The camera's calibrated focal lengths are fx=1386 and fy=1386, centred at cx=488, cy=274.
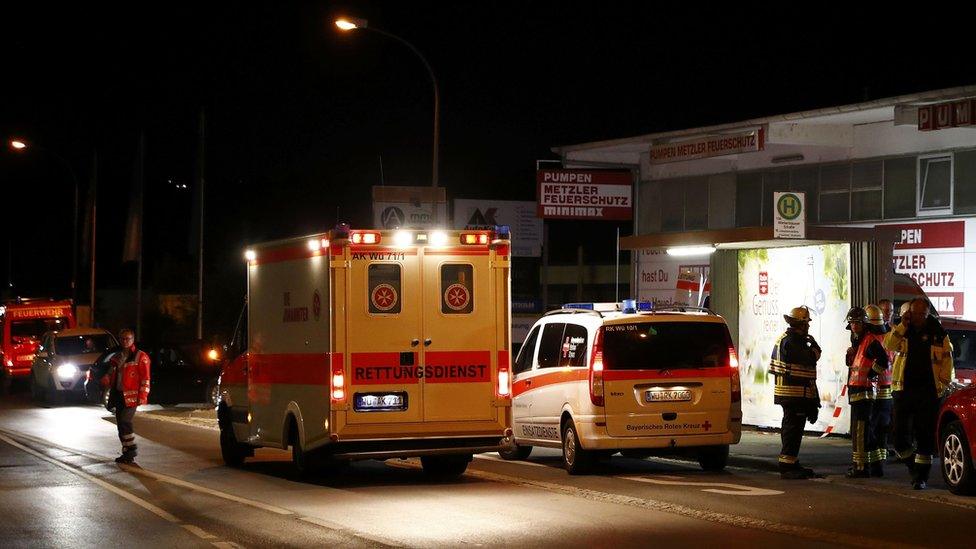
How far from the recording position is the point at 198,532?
11289 millimetres

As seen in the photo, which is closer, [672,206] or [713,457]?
[713,457]

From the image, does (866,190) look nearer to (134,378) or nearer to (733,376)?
(733,376)

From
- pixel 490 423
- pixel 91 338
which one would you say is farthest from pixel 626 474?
pixel 91 338

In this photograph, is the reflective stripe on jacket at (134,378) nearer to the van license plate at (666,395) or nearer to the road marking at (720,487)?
the road marking at (720,487)

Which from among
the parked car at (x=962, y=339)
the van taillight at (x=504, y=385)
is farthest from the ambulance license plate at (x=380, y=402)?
the parked car at (x=962, y=339)

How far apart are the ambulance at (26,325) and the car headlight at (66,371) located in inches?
309

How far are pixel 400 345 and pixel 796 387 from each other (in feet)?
14.1

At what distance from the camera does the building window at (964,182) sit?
24.8m

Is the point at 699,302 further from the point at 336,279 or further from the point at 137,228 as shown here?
the point at 137,228

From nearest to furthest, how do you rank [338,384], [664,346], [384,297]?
1. [338,384]
2. [384,297]
3. [664,346]

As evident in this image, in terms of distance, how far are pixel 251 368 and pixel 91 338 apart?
20562mm

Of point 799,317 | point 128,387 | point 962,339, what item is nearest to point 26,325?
point 128,387

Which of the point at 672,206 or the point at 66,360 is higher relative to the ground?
the point at 672,206

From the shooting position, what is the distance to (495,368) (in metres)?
15.1
